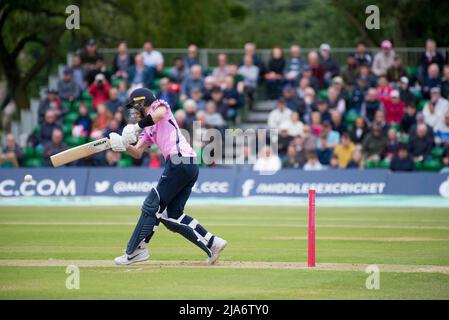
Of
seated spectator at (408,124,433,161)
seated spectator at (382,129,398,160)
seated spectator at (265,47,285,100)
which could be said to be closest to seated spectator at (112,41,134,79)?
seated spectator at (265,47,285,100)

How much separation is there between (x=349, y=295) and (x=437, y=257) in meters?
3.82

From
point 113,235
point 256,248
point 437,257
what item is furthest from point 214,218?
point 437,257

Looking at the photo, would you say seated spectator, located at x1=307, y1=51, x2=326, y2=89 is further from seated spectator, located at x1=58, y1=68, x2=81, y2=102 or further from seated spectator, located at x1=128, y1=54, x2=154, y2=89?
seated spectator, located at x1=58, y1=68, x2=81, y2=102

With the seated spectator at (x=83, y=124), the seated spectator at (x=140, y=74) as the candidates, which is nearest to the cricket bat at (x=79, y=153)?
the seated spectator at (x=83, y=124)

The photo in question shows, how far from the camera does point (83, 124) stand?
29031mm

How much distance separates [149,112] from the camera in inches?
507

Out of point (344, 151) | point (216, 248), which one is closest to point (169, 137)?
point (216, 248)

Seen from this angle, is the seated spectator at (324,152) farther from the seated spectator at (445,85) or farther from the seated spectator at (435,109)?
the seated spectator at (445,85)

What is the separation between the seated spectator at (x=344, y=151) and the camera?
26.4 metres

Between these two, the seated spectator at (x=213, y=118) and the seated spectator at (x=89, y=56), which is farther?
the seated spectator at (x=89, y=56)

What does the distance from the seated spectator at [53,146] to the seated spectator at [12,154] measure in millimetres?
764

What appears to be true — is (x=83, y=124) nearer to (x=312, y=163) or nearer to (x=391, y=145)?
(x=312, y=163)

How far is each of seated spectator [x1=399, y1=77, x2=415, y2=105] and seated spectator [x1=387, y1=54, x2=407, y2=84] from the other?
669 millimetres
